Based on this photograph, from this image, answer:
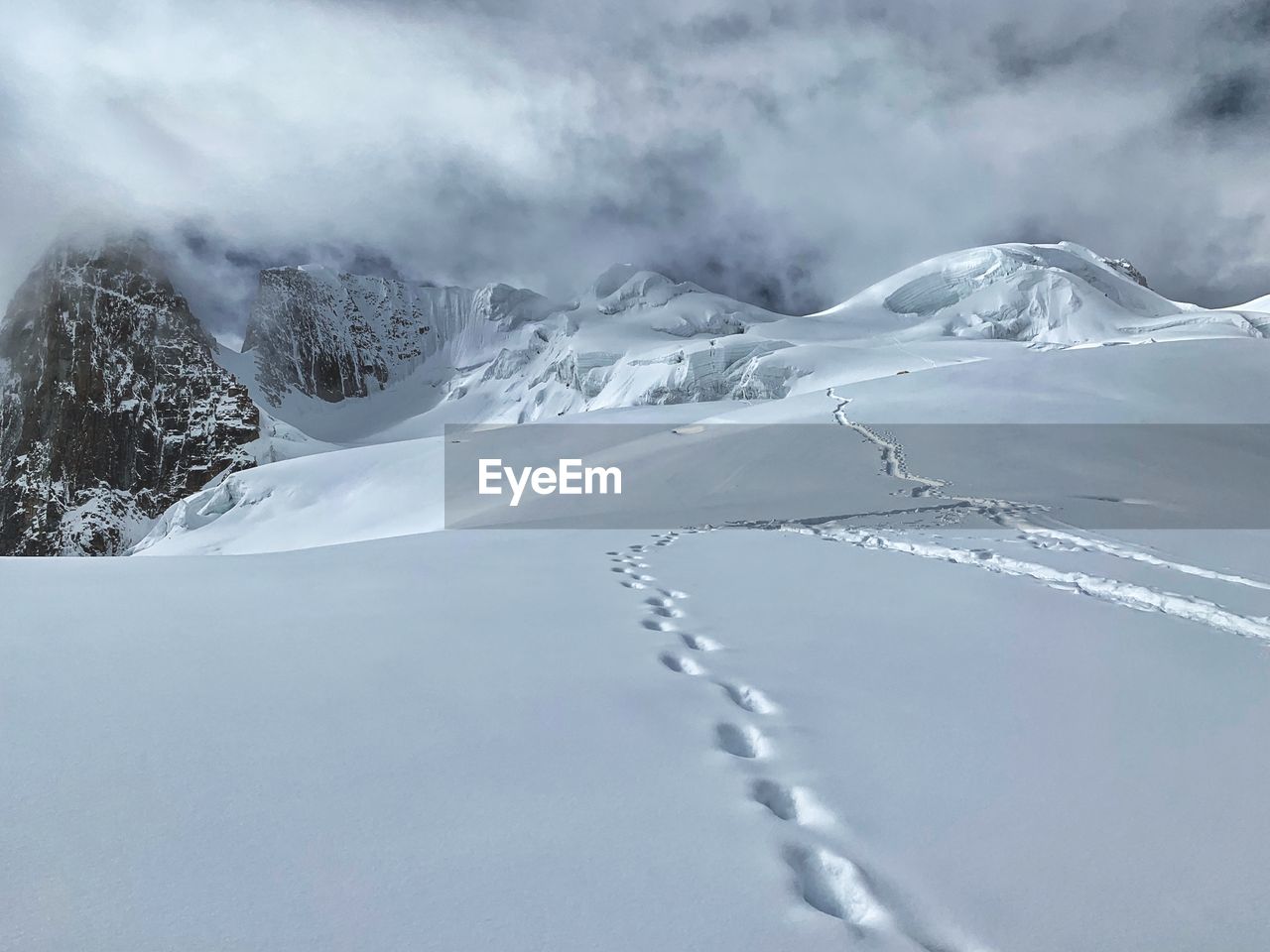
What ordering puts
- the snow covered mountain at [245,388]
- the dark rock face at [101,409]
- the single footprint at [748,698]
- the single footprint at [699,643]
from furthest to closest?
1. the dark rock face at [101,409]
2. the snow covered mountain at [245,388]
3. the single footprint at [699,643]
4. the single footprint at [748,698]

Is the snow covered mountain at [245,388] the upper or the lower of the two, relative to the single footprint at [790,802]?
upper

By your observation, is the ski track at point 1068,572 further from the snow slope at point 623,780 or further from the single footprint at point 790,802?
the single footprint at point 790,802

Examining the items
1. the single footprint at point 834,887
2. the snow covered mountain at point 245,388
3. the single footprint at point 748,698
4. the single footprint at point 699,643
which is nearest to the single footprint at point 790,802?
the single footprint at point 834,887

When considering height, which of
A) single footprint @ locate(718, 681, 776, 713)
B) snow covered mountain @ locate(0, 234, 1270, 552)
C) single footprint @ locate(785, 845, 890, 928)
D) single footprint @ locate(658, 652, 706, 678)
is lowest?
single footprint @ locate(785, 845, 890, 928)

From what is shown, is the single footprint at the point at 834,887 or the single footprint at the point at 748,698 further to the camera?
the single footprint at the point at 748,698

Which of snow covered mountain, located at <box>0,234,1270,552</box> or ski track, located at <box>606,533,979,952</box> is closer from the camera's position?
ski track, located at <box>606,533,979,952</box>

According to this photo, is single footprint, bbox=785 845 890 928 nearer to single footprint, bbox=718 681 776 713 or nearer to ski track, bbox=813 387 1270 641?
single footprint, bbox=718 681 776 713

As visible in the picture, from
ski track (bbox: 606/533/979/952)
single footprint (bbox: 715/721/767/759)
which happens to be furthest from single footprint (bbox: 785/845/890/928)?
single footprint (bbox: 715/721/767/759)

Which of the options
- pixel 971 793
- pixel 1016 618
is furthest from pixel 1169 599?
pixel 971 793

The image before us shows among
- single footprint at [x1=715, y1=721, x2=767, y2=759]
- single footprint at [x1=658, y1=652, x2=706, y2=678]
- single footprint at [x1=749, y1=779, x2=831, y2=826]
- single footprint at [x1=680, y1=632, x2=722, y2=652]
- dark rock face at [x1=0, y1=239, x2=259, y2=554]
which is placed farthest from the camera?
dark rock face at [x1=0, y1=239, x2=259, y2=554]
